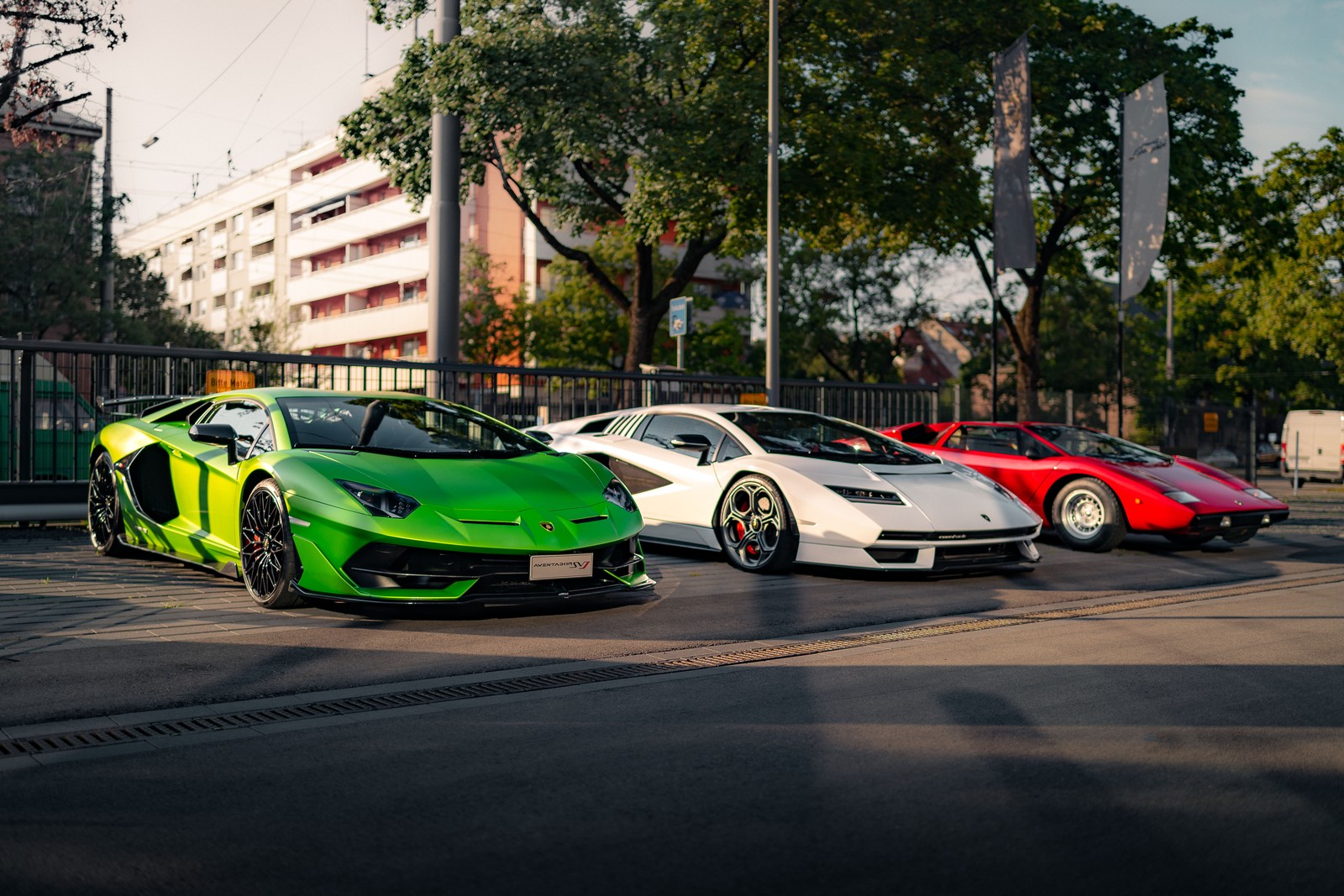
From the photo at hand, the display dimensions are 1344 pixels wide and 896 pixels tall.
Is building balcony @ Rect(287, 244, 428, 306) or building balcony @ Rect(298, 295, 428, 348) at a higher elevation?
building balcony @ Rect(287, 244, 428, 306)

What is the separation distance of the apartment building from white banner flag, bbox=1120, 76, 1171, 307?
117 feet

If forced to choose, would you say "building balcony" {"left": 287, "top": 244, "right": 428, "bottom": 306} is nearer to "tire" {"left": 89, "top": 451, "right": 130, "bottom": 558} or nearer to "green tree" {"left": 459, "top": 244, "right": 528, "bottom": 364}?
"green tree" {"left": 459, "top": 244, "right": 528, "bottom": 364}

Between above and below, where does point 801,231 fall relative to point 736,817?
above

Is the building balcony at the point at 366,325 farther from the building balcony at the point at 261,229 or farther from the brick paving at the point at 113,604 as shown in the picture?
the brick paving at the point at 113,604

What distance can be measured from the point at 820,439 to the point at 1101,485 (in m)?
3.22

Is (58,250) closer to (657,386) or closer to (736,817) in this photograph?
(657,386)

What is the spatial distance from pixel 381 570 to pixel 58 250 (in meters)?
36.1

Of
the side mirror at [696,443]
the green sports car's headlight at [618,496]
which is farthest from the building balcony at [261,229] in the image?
the green sports car's headlight at [618,496]

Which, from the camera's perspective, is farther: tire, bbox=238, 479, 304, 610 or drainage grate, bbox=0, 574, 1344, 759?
tire, bbox=238, 479, 304, 610

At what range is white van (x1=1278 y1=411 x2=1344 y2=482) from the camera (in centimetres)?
3422

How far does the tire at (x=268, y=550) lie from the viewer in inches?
287

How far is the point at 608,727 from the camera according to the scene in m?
4.82

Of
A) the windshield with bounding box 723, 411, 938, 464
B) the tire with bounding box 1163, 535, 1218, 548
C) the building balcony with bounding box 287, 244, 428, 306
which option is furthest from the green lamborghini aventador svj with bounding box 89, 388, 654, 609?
the building balcony with bounding box 287, 244, 428, 306

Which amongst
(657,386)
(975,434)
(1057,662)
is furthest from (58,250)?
(1057,662)
